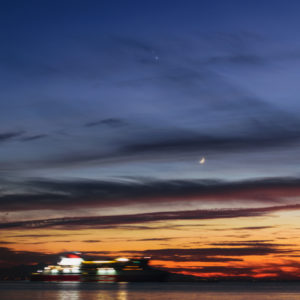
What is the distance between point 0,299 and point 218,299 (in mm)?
62071

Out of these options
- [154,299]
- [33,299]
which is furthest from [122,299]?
[33,299]

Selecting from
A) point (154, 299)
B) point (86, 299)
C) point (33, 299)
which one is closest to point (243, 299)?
point (154, 299)

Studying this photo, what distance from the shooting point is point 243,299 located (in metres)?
145

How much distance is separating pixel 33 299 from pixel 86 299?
12.7 metres

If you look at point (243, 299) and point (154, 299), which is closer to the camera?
point (154, 299)

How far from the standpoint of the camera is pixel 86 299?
130 meters

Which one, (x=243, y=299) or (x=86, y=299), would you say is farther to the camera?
(x=243, y=299)

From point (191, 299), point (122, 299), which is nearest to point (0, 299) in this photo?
point (122, 299)

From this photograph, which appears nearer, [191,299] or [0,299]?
[0,299]

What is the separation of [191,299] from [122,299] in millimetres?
23125

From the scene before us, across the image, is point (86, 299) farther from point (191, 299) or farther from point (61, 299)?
point (191, 299)

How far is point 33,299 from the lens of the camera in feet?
421

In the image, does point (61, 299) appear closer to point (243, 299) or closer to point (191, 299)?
point (191, 299)

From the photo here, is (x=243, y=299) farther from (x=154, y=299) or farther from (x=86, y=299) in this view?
(x=86, y=299)
